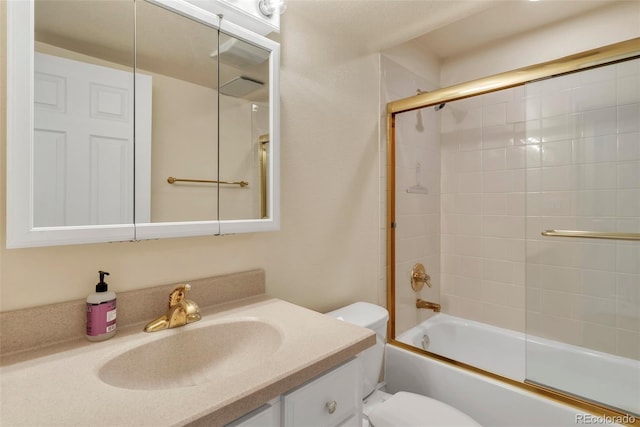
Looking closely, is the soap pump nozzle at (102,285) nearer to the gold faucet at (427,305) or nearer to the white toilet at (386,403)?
the white toilet at (386,403)

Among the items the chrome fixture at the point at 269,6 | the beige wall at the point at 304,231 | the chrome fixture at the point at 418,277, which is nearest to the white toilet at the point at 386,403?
the beige wall at the point at 304,231

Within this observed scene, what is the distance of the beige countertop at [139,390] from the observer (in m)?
0.55

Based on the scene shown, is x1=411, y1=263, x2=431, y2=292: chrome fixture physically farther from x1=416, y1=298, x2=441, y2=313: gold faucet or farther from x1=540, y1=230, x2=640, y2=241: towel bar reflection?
x1=540, y1=230, x2=640, y2=241: towel bar reflection

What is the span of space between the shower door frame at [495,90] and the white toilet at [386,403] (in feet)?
1.19

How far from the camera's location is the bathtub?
1374mm

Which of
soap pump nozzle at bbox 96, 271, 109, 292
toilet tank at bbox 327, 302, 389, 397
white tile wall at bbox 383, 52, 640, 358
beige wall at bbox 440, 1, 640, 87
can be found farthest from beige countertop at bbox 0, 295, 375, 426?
beige wall at bbox 440, 1, 640, 87

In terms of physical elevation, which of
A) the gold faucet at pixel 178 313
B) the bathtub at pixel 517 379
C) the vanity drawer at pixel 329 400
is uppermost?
Answer: the gold faucet at pixel 178 313

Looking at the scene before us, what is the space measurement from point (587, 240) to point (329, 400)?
1605 millimetres

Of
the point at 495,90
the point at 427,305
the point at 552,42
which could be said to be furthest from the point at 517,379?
the point at 552,42

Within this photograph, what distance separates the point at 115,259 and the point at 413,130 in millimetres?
1856

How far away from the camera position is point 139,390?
2.04 ft

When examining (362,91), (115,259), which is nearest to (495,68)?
(362,91)

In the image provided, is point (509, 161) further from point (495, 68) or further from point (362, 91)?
point (362, 91)

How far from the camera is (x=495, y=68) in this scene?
87.1 inches
